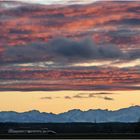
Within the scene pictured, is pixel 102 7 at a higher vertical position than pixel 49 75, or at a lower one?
higher

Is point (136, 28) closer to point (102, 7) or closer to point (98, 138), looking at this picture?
point (102, 7)

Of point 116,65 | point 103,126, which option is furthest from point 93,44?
point 103,126

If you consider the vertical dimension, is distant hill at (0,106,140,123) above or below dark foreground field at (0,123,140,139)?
above

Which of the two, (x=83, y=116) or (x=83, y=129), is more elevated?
(x=83, y=116)

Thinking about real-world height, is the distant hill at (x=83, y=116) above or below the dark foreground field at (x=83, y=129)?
above
